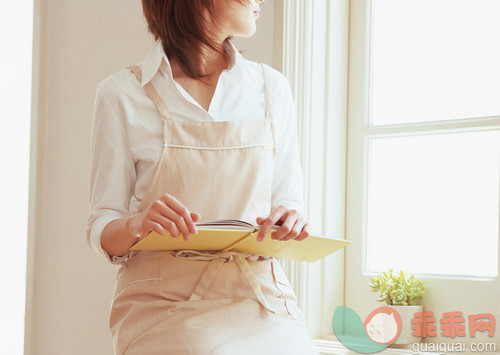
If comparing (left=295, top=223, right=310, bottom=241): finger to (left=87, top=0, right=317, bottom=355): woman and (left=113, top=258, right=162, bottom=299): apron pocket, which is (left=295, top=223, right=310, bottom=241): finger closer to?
(left=87, top=0, right=317, bottom=355): woman

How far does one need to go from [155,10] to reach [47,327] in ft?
5.13

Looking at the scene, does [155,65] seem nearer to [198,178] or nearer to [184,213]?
[198,178]

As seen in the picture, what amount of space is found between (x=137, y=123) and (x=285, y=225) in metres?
0.43

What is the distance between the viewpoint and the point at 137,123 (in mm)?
1326

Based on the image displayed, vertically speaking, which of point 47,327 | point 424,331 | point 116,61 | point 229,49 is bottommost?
point 47,327

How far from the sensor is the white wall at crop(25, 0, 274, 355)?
2332 millimetres

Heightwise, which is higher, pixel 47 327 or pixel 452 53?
pixel 452 53

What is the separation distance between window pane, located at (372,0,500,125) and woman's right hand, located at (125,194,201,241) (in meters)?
1.06

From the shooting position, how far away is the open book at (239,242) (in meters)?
1.04

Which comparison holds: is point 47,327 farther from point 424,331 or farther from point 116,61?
point 424,331

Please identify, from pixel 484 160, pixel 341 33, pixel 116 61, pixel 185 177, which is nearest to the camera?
pixel 185 177

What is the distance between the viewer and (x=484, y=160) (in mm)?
1721

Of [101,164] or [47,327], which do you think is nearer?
[101,164]

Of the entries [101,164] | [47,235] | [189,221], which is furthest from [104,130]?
[47,235]
